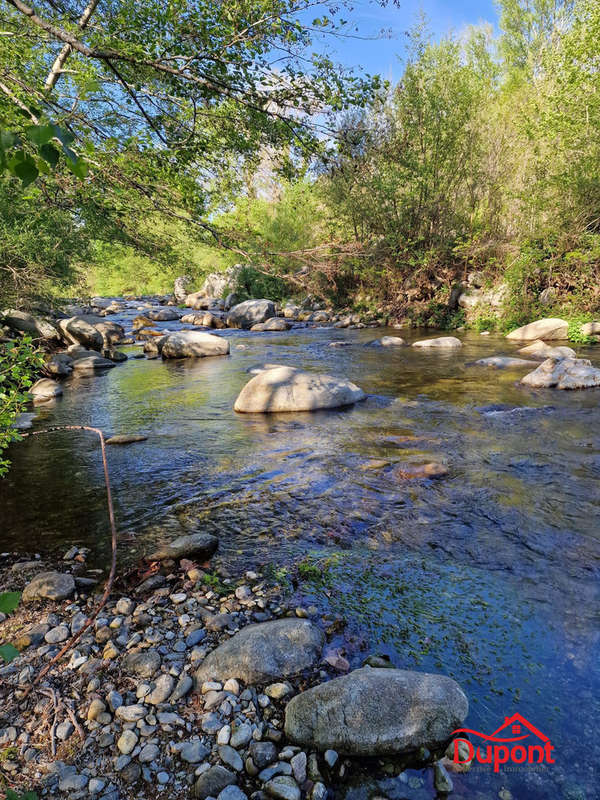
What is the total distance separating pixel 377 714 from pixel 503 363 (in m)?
11.0

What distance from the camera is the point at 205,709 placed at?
2539 millimetres

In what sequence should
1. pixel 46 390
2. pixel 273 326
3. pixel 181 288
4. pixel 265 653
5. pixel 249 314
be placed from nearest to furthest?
pixel 265 653, pixel 46 390, pixel 273 326, pixel 249 314, pixel 181 288

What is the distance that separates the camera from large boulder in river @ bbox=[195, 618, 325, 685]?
2750mm

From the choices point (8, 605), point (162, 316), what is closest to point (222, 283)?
point (162, 316)

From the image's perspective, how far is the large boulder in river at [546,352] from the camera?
1201cm

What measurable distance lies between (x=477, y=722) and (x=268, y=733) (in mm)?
1129

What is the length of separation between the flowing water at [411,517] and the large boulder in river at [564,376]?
0.53 metres

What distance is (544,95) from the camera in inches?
618

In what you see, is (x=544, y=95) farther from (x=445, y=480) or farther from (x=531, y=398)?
(x=445, y=480)


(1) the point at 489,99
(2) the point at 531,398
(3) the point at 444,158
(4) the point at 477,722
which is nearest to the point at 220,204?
(4) the point at 477,722

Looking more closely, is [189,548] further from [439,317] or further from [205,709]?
[439,317]

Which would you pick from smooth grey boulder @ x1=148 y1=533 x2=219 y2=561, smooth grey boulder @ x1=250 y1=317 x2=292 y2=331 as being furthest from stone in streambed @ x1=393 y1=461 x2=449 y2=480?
smooth grey boulder @ x1=250 y1=317 x2=292 y2=331

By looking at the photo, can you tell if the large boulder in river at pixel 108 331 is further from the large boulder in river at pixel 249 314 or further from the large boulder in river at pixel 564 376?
the large boulder in river at pixel 564 376

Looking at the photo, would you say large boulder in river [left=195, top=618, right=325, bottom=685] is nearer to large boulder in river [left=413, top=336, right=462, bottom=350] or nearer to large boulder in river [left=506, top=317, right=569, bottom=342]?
large boulder in river [left=413, top=336, right=462, bottom=350]
